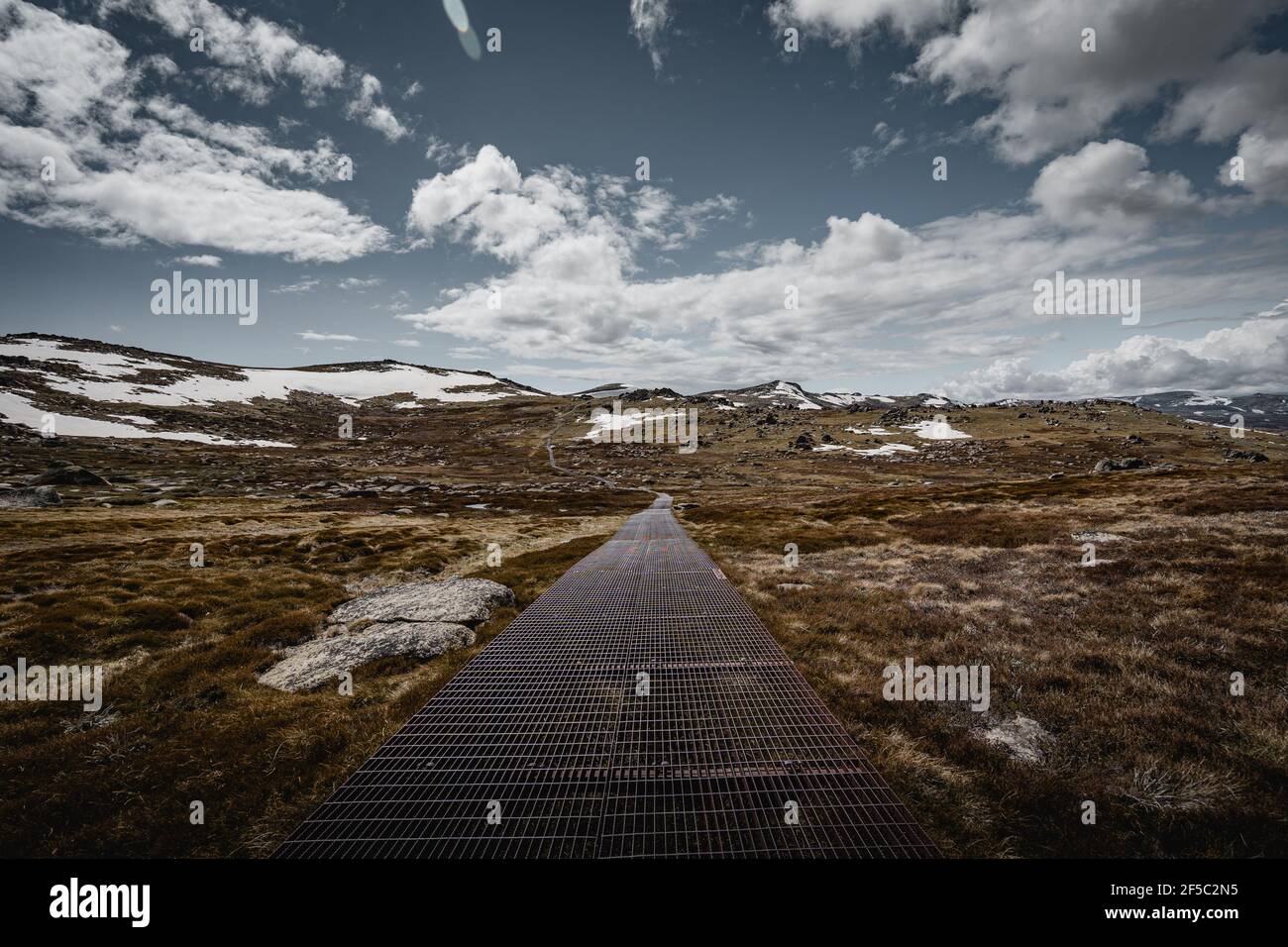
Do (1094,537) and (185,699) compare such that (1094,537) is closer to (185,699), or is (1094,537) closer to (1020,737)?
(1020,737)

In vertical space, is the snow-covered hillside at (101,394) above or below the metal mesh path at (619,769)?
above

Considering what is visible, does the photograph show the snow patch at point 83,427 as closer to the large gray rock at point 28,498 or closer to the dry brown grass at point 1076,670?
the large gray rock at point 28,498

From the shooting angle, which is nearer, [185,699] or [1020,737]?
[1020,737]

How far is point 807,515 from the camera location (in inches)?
1743

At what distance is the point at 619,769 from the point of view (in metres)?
7.13

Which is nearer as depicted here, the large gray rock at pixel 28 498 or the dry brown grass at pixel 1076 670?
the dry brown grass at pixel 1076 670

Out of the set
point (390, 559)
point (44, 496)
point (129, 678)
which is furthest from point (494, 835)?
point (44, 496)

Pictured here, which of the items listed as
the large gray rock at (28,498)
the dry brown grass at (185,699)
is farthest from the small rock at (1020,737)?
the large gray rock at (28,498)

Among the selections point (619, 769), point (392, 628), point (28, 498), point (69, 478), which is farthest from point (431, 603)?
point (69, 478)

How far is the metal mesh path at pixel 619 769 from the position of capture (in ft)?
18.7

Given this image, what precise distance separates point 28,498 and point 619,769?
7268 centimetres
